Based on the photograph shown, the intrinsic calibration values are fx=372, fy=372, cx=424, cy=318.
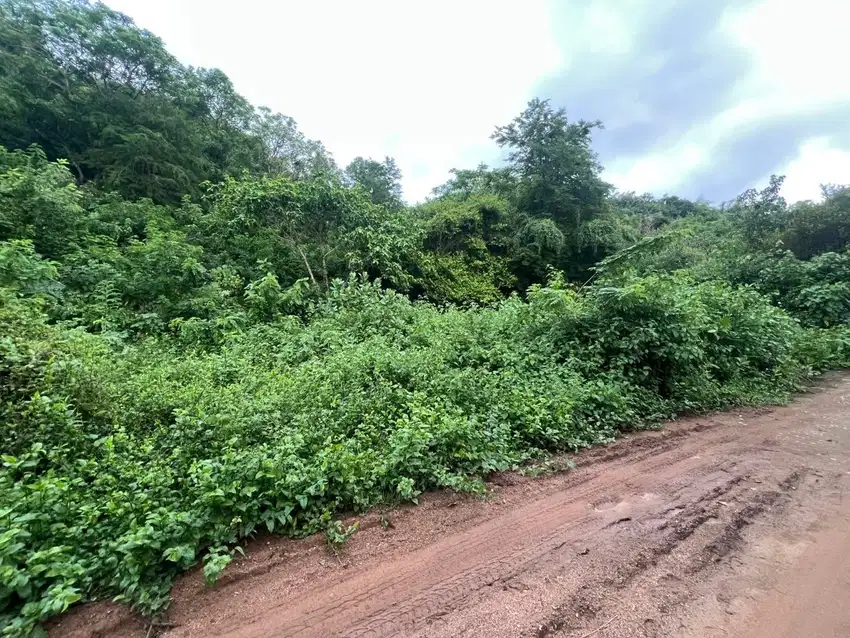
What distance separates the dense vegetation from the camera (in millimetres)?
2352

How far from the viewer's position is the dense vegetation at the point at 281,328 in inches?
92.6

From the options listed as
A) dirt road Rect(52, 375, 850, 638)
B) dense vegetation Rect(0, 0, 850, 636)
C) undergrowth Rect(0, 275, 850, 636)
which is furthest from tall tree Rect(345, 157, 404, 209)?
dirt road Rect(52, 375, 850, 638)

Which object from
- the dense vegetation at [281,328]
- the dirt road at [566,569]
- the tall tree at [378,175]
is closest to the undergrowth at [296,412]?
the dense vegetation at [281,328]

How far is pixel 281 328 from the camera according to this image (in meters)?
6.82

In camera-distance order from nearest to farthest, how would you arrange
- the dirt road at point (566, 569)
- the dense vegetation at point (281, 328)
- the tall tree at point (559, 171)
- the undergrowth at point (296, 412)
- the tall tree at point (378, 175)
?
the dirt road at point (566, 569)
the undergrowth at point (296, 412)
the dense vegetation at point (281, 328)
the tall tree at point (559, 171)
the tall tree at point (378, 175)

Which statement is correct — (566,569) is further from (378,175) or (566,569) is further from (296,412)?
(378,175)

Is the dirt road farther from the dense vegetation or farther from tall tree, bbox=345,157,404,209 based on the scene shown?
tall tree, bbox=345,157,404,209

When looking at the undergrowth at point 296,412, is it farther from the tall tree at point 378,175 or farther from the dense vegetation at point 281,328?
the tall tree at point 378,175

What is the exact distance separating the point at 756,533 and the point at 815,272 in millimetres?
12343

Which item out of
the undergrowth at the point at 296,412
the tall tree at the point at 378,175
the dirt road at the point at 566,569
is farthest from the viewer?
the tall tree at the point at 378,175

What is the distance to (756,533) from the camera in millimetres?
2570

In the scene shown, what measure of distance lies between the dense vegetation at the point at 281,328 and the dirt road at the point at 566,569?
0.71ft

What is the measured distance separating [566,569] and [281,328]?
19.4 ft

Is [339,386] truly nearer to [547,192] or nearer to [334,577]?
[334,577]
